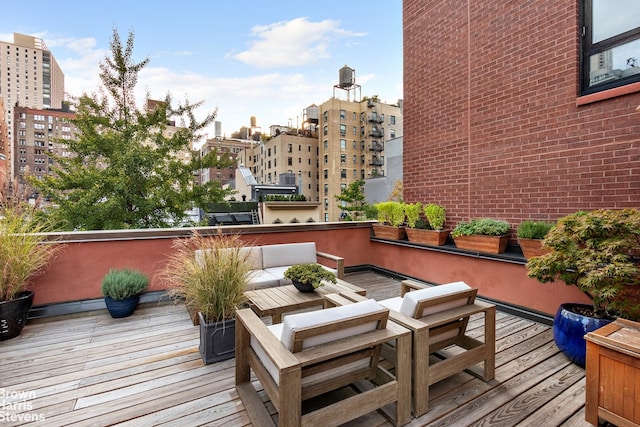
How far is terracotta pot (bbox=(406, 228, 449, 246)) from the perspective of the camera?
444 centimetres

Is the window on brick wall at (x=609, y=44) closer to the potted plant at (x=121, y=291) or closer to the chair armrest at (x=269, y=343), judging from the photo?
the chair armrest at (x=269, y=343)

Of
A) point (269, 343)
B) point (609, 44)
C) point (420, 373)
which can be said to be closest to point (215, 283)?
point (269, 343)

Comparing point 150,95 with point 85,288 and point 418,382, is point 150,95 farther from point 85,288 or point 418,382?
point 418,382

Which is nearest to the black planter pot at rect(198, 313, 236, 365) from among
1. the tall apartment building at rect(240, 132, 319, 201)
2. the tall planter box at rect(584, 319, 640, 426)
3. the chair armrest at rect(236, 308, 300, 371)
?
the chair armrest at rect(236, 308, 300, 371)

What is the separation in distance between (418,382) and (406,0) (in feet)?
19.9

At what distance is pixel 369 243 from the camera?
18.7ft

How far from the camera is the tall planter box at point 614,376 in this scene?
1525 millimetres

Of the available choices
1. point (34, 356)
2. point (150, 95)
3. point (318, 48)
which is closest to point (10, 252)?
point (34, 356)

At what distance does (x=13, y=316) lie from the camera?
2.86 metres

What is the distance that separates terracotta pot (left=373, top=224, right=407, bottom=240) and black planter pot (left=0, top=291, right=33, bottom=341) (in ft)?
15.7

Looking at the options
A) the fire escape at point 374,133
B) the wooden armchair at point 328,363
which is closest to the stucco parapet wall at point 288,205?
the wooden armchair at point 328,363

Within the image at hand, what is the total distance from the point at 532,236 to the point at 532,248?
0.13m

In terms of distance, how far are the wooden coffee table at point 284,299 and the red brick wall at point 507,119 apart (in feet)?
8.49

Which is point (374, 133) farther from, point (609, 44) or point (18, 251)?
point (18, 251)
